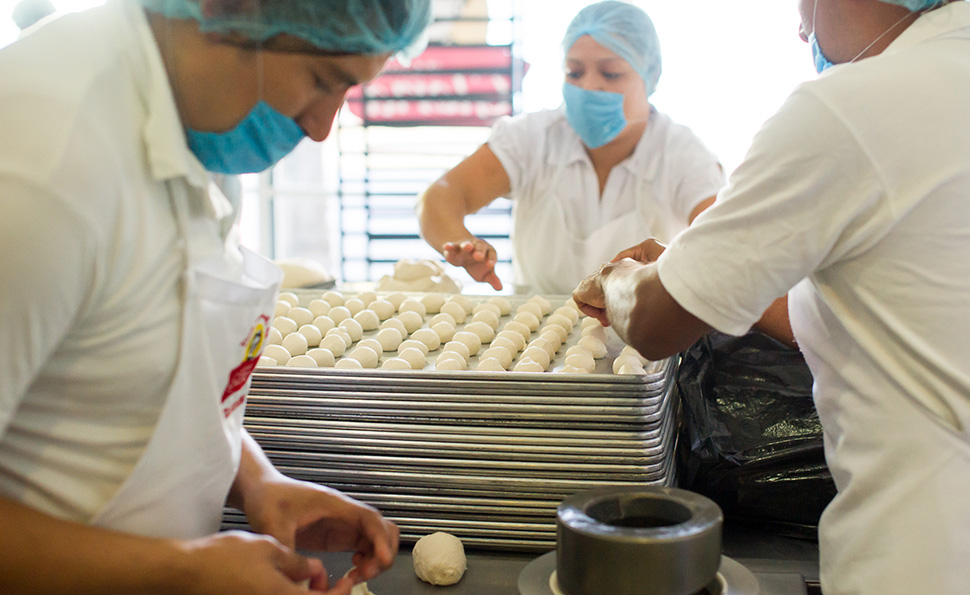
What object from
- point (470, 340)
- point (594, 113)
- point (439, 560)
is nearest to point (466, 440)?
point (439, 560)

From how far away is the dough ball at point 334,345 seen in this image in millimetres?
1543

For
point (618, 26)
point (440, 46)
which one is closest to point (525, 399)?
point (618, 26)

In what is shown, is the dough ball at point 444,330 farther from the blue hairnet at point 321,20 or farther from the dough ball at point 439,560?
the blue hairnet at point 321,20

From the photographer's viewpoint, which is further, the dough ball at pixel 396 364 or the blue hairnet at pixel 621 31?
the blue hairnet at pixel 621 31

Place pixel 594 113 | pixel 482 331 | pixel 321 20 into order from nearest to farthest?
pixel 321 20, pixel 482 331, pixel 594 113

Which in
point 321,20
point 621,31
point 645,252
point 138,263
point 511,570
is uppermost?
point 621,31


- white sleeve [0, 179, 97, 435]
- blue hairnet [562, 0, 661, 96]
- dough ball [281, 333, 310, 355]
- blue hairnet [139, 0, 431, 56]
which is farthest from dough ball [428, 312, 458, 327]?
white sleeve [0, 179, 97, 435]

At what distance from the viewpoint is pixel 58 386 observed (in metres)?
0.61

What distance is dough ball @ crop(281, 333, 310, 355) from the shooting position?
5.01ft

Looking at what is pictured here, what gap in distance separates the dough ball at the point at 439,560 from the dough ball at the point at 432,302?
999 mm

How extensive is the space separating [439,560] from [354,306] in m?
1.01

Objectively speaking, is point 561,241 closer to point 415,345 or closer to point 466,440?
point 415,345

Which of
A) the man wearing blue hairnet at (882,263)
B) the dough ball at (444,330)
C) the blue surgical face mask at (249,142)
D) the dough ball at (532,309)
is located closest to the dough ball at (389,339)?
the dough ball at (444,330)

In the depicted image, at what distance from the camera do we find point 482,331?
1.67 m
